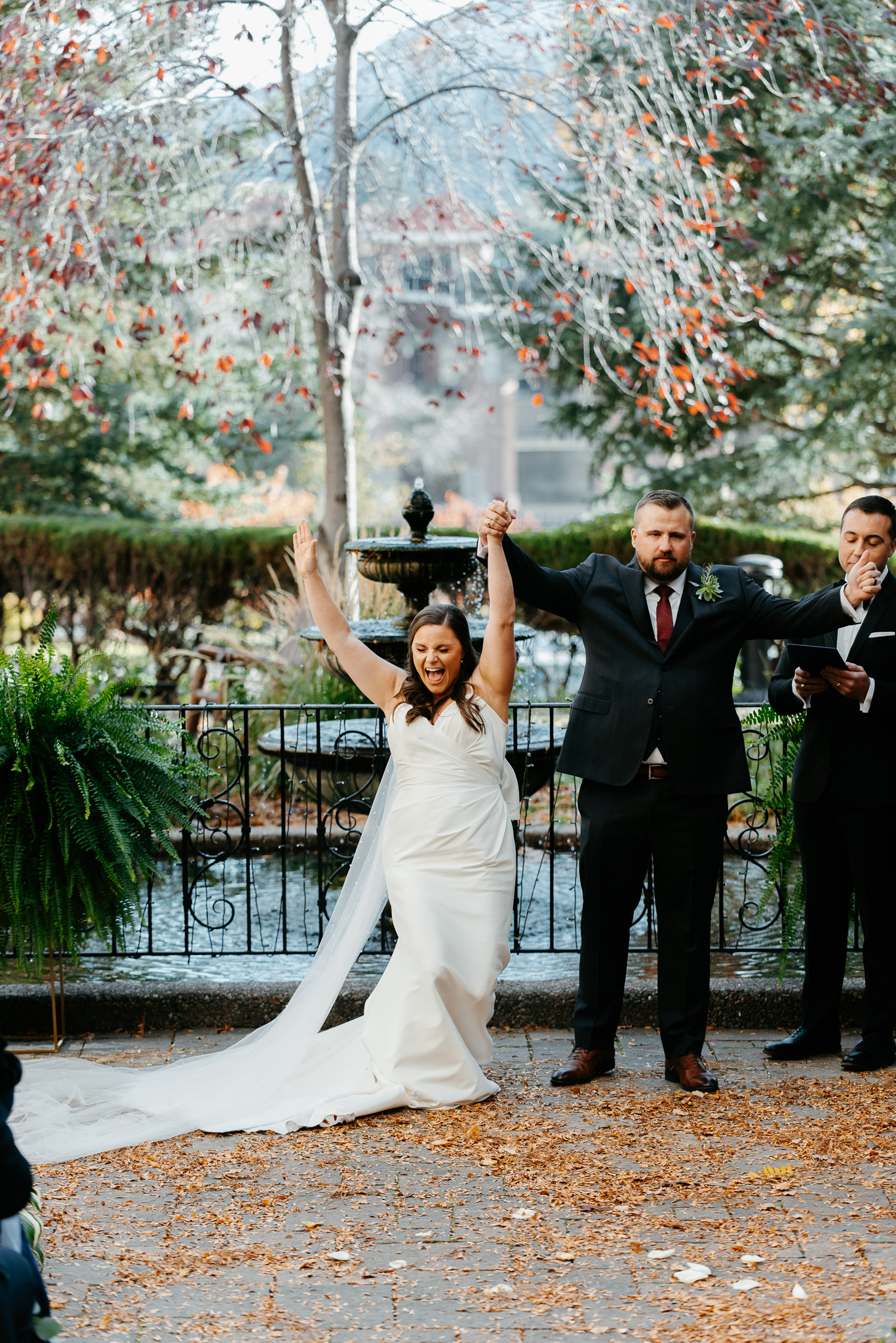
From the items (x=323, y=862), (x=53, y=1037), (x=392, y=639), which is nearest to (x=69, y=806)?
(x=53, y=1037)

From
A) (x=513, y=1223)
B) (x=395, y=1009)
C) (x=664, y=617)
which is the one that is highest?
(x=664, y=617)

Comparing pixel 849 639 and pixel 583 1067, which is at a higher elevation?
pixel 849 639

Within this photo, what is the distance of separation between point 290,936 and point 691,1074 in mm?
2469

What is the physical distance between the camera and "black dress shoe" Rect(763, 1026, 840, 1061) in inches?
185

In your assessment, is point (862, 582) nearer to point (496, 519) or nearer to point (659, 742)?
point (659, 742)

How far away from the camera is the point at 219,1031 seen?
5109 mm

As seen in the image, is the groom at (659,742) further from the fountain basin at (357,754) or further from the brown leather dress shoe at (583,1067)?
the fountain basin at (357,754)

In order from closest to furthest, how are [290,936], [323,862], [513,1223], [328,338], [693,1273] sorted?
[693,1273]
[513,1223]
[290,936]
[323,862]
[328,338]

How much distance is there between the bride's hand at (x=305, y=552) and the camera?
4371 millimetres

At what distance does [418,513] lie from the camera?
612cm

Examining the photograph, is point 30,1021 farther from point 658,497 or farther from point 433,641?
point 658,497

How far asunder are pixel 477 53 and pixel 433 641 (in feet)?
20.7

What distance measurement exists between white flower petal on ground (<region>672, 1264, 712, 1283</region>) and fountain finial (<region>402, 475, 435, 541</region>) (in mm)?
3648

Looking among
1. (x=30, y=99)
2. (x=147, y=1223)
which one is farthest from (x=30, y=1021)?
(x=30, y=99)
